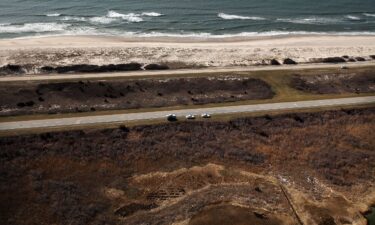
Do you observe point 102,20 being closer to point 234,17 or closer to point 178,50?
point 178,50

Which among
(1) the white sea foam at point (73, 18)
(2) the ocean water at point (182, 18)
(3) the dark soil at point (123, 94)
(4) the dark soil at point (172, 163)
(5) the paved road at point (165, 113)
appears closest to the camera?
(4) the dark soil at point (172, 163)

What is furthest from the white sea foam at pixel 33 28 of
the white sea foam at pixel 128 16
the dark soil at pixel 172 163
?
the dark soil at pixel 172 163

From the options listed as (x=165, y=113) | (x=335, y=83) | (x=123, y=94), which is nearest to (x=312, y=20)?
(x=335, y=83)

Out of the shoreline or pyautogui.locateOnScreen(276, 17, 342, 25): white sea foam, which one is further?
pyautogui.locateOnScreen(276, 17, 342, 25): white sea foam

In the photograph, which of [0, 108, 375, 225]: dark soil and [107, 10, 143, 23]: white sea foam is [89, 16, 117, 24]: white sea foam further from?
[0, 108, 375, 225]: dark soil

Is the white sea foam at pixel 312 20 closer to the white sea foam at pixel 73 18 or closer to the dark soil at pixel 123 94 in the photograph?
the dark soil at pixel 123 94

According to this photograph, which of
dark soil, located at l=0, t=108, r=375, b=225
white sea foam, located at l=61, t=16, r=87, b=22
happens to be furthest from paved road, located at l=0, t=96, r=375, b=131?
white sea foam, located at l=61, t=16, r=87, b=22
